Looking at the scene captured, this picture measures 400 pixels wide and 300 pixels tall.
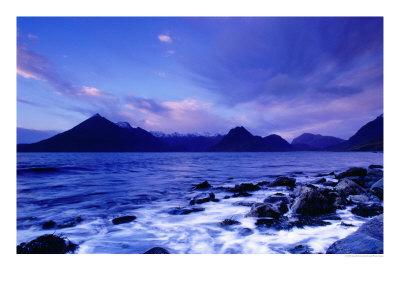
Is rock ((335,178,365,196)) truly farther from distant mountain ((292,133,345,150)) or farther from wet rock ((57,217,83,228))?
wet rock ((57,217,83,228))

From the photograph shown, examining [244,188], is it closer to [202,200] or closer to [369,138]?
[202,200]

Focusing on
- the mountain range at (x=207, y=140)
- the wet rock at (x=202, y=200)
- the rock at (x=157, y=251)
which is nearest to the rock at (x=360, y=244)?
the mountain range at (x=207, y=140)

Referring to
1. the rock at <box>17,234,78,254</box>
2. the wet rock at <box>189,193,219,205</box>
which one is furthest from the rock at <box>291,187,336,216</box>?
the rock at <box>17,234,78,254</box>

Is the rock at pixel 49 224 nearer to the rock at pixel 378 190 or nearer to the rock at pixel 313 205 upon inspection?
the rock at pixel 313 205
